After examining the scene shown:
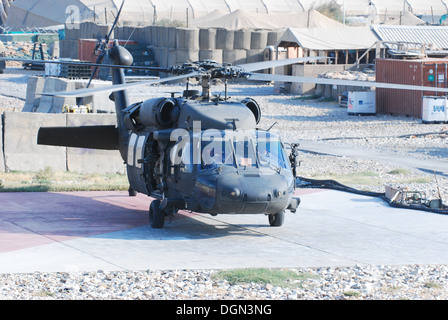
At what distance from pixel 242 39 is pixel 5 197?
1829 inches

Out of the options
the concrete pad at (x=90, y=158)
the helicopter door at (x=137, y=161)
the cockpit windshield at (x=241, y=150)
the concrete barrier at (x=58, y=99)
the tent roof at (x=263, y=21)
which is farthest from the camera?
the tent roof at (x=263, y=21)

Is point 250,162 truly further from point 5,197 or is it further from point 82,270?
point 5,197

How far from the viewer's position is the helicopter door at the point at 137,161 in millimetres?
15469

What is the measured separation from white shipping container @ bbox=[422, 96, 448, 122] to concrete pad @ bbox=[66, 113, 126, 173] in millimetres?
18179

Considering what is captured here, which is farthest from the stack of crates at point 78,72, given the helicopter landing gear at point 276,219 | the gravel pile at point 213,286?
the gravel pile at point 213,286

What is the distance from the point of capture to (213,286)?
10.7 m

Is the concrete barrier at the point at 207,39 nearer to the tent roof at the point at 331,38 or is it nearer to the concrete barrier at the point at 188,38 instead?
the concrete barrier at the point at 188,38

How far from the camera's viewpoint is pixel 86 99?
96.8ft

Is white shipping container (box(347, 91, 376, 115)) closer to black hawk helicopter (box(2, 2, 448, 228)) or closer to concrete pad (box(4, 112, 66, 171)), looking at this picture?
concrete pad (box(4, 112, 66, 171))

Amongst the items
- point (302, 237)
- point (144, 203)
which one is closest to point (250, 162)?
point (302, 237)

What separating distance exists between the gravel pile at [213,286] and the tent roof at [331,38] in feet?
152
